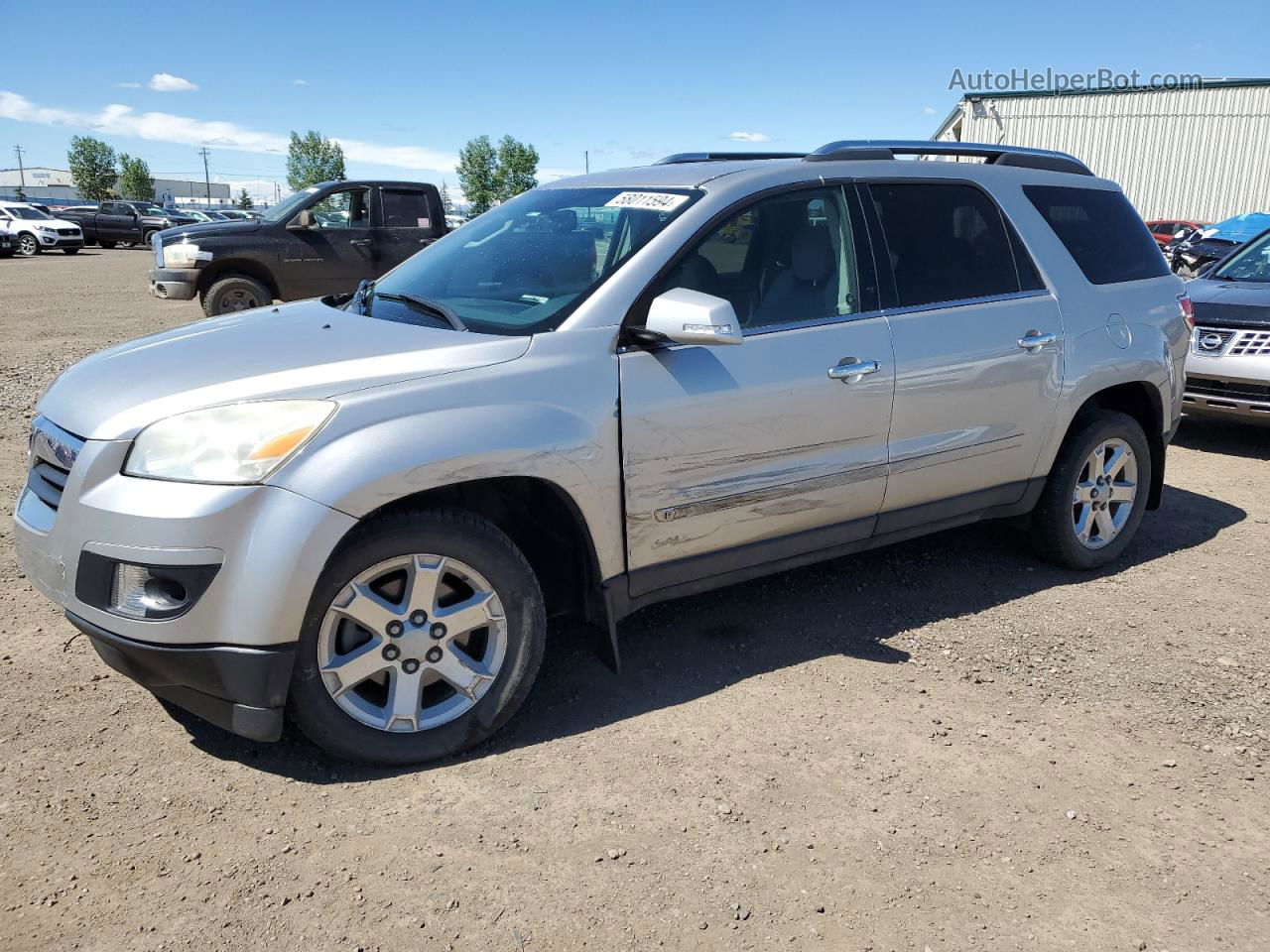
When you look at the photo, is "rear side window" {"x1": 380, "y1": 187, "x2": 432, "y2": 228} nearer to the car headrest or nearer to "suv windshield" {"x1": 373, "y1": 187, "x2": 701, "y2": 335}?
"suv windshield" {"x1": 373, "y1": 187, "x2": 701, "y2": 335}

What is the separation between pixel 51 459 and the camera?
9.83 feet

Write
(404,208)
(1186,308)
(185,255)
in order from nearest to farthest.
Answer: (1186,308)
(185,255)
(404,208)

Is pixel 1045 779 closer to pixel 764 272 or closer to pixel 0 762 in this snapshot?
pixel 764 272

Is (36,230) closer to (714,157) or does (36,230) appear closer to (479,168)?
(714,157)

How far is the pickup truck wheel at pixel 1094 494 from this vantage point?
452 cm

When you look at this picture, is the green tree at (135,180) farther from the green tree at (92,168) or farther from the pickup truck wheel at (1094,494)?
the pickup truck wheel at (1094,494)

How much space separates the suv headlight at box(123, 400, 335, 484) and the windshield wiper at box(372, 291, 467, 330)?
0.69m

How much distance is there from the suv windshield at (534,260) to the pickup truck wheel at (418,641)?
763mm

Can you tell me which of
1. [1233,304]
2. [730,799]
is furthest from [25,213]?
[730,799]

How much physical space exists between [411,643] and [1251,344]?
6.52 meters

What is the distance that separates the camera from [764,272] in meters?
3.62

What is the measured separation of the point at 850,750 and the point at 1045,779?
57 centimetres

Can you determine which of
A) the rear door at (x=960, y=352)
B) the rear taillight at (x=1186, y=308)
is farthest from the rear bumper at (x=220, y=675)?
the rear taillight at (x=1186, y=308)

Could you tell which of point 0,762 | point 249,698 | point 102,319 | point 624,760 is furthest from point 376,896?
point 102,319
